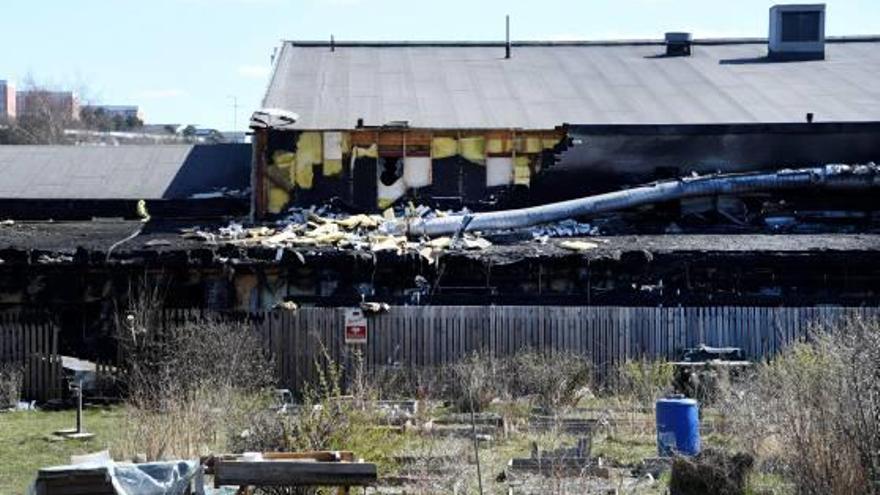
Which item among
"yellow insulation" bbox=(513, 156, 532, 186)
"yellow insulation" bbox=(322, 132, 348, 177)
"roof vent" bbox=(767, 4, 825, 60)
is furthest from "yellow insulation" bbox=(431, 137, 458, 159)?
"roof vent" bbox=(767, 4, 825, 60)

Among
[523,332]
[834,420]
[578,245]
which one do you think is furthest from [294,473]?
[578,245]

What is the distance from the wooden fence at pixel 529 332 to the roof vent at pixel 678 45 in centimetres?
1714

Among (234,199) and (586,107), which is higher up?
(586,107)

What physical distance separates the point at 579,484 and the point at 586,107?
21.8 m

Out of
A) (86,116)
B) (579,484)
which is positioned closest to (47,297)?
(579,484)

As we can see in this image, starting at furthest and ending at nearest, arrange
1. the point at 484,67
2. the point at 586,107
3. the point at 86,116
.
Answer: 1. the point at 86,116
2. the point at 484,67
3. the point at 586,107

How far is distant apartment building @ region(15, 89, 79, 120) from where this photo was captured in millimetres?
86438

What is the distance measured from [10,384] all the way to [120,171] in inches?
494

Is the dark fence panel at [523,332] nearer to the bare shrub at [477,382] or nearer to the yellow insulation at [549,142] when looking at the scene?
the bare shrub at [477,382]

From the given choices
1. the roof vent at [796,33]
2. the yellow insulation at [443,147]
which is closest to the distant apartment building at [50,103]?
the roof vent at [796,33]

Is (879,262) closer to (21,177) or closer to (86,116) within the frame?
(21,177)

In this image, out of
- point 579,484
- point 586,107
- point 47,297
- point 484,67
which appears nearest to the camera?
point 579,484

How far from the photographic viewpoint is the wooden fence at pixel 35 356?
24844mm

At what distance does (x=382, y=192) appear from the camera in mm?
32438
